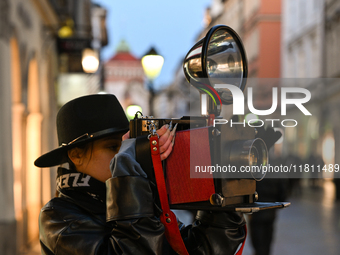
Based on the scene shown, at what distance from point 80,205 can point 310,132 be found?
1064 inches

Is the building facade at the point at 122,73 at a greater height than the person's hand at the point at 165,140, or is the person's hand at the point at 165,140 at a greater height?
the building facade at the point at 122,73

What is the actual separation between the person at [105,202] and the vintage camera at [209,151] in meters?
0.06

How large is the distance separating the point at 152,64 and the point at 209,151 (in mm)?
7641

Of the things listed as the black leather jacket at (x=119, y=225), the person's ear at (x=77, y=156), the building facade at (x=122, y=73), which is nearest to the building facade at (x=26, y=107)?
the person's ear at (x=77, y=156)

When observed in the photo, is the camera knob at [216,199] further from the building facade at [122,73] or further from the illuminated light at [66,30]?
the building facade at [122,73]

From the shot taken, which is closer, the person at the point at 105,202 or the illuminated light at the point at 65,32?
the person at the point at 105,202

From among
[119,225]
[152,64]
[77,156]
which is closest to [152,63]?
[152,64]

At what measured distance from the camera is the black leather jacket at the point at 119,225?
5.18 feet

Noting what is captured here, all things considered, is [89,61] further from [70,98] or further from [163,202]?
[163,202]

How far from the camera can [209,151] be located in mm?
1577

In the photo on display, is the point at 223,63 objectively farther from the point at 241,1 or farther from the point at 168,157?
the point at 241,1

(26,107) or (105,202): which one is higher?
(26,107)

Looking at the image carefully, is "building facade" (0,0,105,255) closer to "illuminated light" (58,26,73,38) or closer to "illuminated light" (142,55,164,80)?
"illuminated light" (58,26,73,38)

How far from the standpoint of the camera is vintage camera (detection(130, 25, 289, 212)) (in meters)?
1.55
